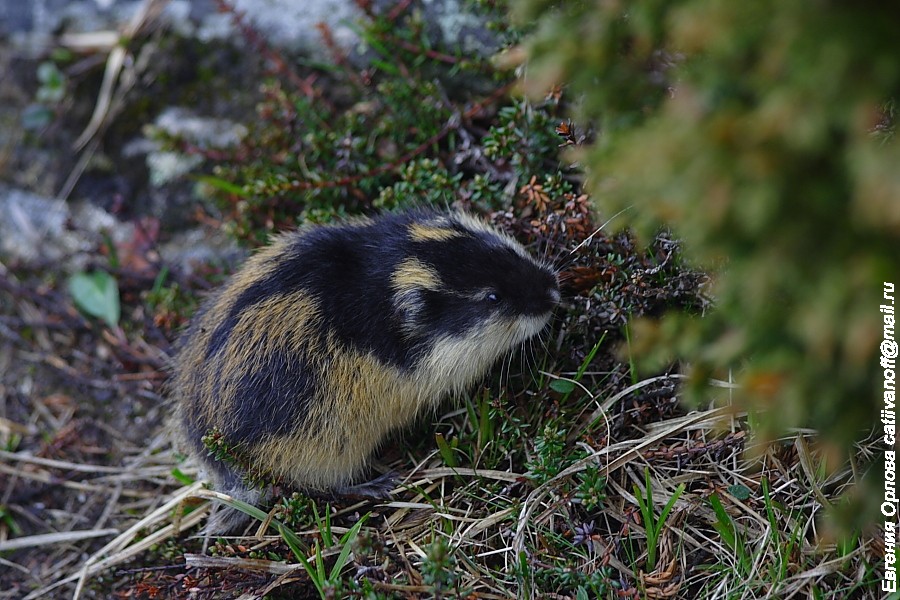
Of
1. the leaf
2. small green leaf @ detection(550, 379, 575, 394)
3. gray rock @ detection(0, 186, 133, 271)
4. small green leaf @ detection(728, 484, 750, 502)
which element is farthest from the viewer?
gray rock @ detection(0, 186, 133, 271)

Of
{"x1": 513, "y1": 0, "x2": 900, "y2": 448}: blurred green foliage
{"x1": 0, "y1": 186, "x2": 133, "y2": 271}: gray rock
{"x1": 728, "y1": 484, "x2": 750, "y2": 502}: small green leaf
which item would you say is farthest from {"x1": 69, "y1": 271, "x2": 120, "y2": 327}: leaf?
{"x1": 513, "y1": 0, "x2": 900, "y2": 448}: blurred green foliage

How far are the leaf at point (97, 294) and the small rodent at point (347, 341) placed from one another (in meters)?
1.83

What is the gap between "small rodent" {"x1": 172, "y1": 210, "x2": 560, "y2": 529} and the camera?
477 centimetres

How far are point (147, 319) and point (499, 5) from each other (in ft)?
12.1

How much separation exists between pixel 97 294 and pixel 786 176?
5969 mm

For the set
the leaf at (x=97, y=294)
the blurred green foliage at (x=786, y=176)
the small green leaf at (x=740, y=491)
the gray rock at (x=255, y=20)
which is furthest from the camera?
the leaf at (x=97, y=294)

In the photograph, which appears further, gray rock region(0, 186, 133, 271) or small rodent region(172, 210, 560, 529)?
gray rock region(0, 186, 133, 271)

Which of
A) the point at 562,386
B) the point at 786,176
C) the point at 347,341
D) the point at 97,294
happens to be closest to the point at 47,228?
the point at 97,294

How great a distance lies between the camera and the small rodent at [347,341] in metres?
4.77

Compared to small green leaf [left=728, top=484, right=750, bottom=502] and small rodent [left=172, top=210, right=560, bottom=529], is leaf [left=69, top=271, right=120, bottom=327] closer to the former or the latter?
small rodent [left=172, top=210, right=560, bottom=529]

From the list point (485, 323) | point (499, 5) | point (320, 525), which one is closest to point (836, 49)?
point (485, 323)

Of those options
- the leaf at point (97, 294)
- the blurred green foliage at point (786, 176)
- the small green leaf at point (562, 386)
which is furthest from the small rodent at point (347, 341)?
the blurred green foliage at point (786, 176)

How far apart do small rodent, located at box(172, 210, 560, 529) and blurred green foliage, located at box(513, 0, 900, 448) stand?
8.07 ft

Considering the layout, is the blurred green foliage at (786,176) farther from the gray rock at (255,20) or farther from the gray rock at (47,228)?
the gray rock at (47,228)
